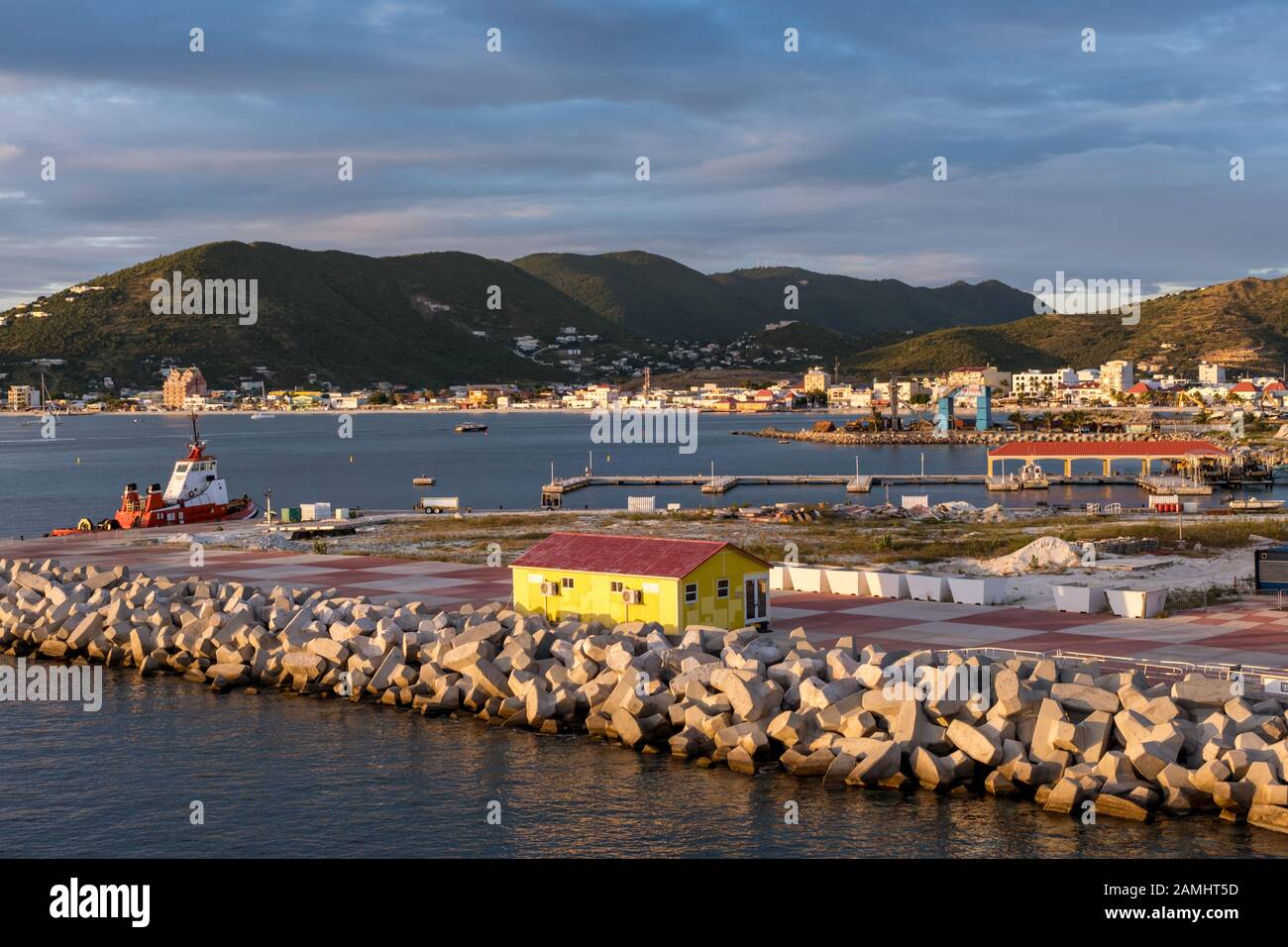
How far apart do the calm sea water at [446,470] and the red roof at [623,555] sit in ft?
189

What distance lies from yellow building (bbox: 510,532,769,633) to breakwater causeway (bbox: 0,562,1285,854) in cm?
132

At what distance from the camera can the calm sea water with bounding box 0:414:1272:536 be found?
10062 cm

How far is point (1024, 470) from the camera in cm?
11044

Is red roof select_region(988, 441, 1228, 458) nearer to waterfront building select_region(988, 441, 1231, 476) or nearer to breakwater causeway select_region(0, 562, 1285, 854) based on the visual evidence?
waterfront building select_region(988, 441, 1231, 476)

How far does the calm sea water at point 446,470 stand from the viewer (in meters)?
101

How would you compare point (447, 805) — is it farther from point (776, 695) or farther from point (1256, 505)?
point (1256, 505)

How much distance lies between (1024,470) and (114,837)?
99.4 metres

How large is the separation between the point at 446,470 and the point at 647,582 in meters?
113

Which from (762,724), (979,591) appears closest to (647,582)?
(762,724)

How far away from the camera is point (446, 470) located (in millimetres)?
140500

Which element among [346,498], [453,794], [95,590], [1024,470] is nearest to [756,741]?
[453,794]

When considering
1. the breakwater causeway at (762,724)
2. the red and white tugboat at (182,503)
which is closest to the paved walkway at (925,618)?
the breakwater causeway at (762,724)
